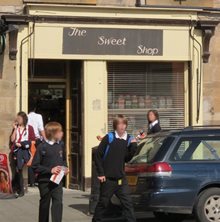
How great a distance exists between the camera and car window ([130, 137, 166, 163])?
972cm

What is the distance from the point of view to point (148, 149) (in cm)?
1005

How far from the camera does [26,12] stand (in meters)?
13.8

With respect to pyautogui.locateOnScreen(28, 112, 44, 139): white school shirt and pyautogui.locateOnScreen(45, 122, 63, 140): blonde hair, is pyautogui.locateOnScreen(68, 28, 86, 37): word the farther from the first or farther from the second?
pyautogui.locateOnScreen(45, 122, 63, 140): blonde hair

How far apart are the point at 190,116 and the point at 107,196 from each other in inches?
252

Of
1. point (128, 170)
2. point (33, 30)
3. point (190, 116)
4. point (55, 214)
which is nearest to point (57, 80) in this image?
point (33, 30)

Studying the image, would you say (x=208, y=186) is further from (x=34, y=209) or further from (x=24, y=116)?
(x=24, y=116)

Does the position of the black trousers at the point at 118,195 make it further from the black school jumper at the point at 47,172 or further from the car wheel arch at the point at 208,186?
the car wheel arch at the point at 208,186

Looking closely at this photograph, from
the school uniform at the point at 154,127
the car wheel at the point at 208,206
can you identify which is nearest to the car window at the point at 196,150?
the car wheel at the point at 208,206

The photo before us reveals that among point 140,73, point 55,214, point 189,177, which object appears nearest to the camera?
point 55,214

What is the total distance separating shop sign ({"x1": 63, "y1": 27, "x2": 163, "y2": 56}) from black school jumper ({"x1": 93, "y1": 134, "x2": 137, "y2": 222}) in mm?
5360

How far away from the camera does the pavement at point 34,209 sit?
34.7 feet

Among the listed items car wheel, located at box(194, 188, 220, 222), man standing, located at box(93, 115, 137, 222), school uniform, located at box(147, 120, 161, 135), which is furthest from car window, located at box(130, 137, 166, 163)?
school uniform, located at box(147, 120, 161, 135)

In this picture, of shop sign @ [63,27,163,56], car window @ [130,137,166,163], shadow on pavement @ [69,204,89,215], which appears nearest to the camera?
car window @ [130,137,166,163]

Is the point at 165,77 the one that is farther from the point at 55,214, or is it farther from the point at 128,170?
the point at 55,214
